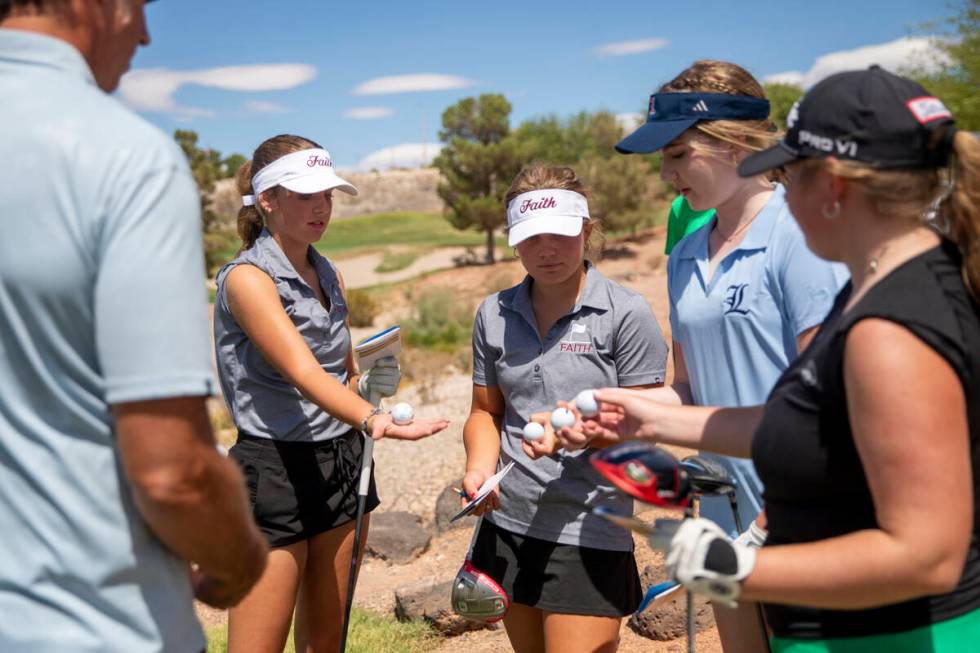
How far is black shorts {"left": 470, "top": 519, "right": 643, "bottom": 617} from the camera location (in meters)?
3.09

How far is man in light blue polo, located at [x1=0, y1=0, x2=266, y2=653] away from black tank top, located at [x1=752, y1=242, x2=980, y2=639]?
1042mm

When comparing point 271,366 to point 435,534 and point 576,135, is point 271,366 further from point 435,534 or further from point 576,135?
point 576,135

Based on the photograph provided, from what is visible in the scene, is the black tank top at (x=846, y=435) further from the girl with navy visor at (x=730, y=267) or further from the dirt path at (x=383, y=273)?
the dirt path at (x=383, y=273)

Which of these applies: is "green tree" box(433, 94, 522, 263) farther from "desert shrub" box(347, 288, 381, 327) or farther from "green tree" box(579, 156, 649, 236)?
"desert shrub" box(347, 288, 381, 327)

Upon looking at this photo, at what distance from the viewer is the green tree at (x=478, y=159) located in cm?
3612

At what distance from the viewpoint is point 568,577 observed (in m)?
3.09

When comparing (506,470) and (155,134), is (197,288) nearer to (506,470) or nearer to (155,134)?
(155,134)

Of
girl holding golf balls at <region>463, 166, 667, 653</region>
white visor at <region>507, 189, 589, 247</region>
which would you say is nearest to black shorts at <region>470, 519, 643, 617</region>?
girl holding golf balls at <region>463, 166, 667, 653</region>

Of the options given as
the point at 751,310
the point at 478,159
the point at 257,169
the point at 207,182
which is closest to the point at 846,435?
the point at 751,310

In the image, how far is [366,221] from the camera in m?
63.9

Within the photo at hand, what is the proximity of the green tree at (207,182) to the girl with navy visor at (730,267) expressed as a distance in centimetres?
2366

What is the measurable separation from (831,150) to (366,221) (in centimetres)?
6319

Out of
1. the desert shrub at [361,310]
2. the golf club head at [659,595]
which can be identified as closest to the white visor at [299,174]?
the golf club head at [659,595]

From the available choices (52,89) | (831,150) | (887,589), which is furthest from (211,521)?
(831,150)
